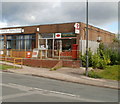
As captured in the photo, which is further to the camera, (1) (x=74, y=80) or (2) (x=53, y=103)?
(1) (x=74, y=80)

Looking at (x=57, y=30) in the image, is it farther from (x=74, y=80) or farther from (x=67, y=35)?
(x=74, y=80)

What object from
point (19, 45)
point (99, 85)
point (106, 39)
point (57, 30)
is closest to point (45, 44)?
point (57, 30)

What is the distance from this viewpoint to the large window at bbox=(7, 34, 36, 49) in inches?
1053

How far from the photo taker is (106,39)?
104 ft

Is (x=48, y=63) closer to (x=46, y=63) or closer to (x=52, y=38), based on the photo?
(x=46, y=63)

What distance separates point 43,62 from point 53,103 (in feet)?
45.5

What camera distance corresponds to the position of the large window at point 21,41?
2675cm

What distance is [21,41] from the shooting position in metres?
28.0

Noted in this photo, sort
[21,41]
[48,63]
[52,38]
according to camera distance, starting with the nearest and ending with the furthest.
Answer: [48,63], [52,38], [21,41]

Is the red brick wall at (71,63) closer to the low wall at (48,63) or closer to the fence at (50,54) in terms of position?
the low wall at (48,63)

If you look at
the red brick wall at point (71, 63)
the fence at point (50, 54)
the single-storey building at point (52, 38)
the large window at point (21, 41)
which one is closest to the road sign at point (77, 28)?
the single-storey building at point (52, 38)

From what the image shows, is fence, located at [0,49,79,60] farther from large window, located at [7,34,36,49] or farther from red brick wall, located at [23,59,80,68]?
large window, located at [7,34,36,49]

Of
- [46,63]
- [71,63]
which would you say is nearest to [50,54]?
[46,63]

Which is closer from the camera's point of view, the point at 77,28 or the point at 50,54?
the point at 77,28
